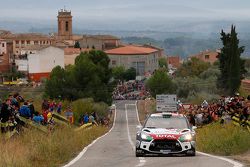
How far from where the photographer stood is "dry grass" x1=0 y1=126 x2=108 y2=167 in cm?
1727

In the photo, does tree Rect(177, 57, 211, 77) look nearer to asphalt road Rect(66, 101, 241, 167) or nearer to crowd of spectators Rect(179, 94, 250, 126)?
crowd of spectators Rect(179, 94, 250, 126)

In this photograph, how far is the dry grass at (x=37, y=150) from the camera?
1727 centimetres

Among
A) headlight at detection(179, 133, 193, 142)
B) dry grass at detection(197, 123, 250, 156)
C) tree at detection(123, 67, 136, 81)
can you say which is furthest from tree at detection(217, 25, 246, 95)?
tree at detection(123, 67, 136, 81)

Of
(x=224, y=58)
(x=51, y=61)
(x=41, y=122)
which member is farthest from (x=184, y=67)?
(x=41, y=122)

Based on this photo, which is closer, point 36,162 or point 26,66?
point 36,162

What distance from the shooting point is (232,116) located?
2695 cm

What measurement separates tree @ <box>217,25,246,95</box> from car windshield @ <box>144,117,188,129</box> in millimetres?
75776

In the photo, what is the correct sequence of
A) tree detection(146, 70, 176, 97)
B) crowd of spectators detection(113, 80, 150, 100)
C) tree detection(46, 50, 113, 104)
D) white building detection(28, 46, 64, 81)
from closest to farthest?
1. tree detection(46, 50, 113, 104)
2. tree detection(146, 70, 176, 97)
3. crowd of spectators detection(113, 80, 150, 100)
4. white building detection(28, 46, 64, 81)

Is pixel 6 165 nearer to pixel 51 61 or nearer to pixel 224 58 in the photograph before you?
pixel 224 58

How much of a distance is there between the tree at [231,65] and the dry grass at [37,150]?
7324cm

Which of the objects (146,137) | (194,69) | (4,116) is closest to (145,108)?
(194,69)

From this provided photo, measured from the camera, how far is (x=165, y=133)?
2052 cm

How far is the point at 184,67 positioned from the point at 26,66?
3702cm

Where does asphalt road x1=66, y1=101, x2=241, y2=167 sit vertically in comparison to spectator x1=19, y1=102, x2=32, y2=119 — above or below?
below
